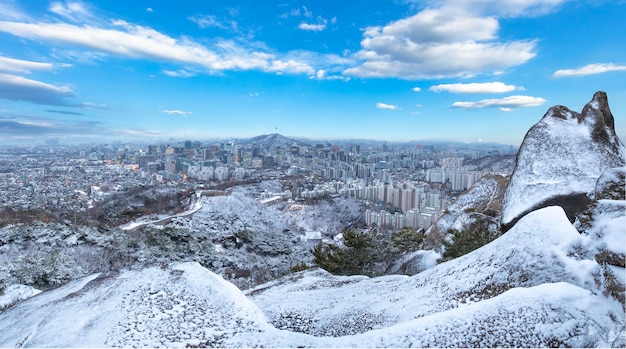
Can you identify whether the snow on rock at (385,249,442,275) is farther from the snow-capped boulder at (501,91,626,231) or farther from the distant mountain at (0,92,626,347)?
the distant mountain at (0,92,626,347)

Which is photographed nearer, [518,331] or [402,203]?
[518,331]

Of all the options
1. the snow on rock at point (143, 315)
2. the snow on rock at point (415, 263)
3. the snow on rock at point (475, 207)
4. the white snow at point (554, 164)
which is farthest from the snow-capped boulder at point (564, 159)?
the snow on rock at point (143, 315)

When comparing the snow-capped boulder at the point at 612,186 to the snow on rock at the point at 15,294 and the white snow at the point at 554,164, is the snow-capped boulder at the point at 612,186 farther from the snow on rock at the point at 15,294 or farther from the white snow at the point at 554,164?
the snow on rock at the point at 15,294

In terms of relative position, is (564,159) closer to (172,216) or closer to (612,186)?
(612,186)

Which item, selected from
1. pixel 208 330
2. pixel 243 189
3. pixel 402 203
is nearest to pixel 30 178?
pixel 243 189

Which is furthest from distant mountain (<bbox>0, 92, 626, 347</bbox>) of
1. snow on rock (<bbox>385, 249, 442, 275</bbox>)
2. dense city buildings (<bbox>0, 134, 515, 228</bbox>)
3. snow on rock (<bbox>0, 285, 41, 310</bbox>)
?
dense city buildings (<bbox>0, 134, 515, 228</bbox>)

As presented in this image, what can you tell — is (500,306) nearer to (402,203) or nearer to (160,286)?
(160,286)

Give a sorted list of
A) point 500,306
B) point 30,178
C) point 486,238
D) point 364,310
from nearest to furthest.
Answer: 1. point 500,306
2. point 364,310
3. point 486,238
4. point 30,178
